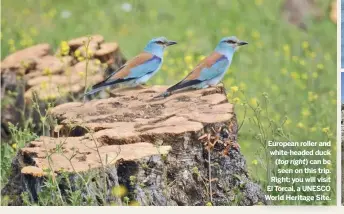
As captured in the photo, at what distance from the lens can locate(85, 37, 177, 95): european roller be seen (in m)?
6.42

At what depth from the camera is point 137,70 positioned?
6.43 metres

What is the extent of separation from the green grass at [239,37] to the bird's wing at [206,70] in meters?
0.19

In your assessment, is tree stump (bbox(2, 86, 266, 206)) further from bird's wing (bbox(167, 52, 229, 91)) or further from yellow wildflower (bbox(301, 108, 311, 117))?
yellow wildflower (bbox(301, 108, 311, 117))

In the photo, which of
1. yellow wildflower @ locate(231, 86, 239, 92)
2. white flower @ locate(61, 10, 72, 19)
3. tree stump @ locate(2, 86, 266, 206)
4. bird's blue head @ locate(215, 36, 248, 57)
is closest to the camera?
tree stump @ locate(2, 86, 266, 206)

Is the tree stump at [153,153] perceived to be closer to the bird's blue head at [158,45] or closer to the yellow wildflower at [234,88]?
the yellow wildflower at [234,88]

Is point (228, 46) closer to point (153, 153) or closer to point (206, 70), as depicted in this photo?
point (206, 70)

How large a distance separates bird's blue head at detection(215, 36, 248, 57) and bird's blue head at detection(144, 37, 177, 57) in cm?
30

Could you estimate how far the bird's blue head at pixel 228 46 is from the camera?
6398 millimetres

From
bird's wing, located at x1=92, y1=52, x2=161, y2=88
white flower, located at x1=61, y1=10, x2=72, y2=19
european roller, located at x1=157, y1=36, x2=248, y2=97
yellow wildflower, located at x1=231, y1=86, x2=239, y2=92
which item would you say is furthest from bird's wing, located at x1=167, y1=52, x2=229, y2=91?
white flower, located at x1=61, y1=10, x2=72, y2=19

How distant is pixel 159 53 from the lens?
6.48 m

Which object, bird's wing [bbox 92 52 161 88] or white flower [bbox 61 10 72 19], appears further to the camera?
white flower [bbox 61 10 72 19]

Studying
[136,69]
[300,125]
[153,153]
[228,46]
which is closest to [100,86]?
[136,69]

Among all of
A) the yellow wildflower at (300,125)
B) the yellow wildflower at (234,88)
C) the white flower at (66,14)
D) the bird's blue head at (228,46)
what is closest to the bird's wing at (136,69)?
the bird's blue head at (228,46)

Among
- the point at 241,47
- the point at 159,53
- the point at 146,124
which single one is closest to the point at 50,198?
the point at 146,124
